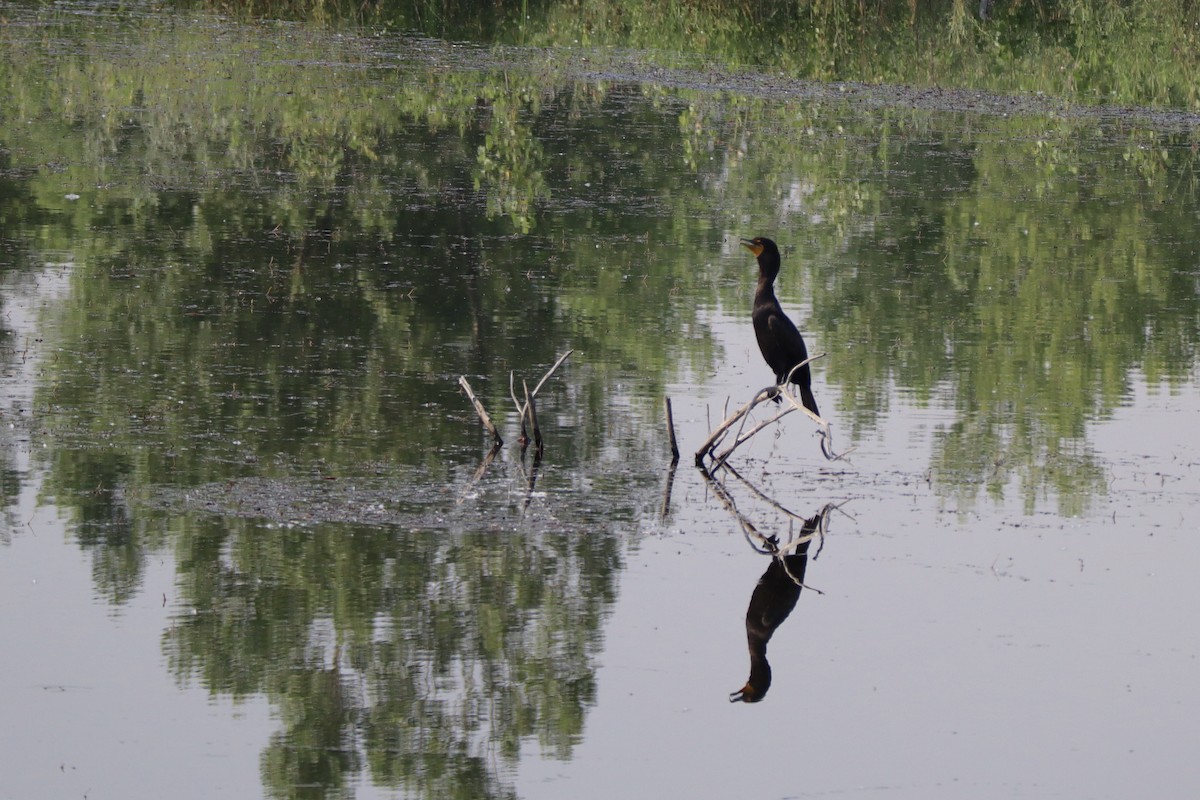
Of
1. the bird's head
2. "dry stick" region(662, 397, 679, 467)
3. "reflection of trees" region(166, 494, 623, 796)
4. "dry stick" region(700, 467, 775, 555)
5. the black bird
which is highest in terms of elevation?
the bird's head

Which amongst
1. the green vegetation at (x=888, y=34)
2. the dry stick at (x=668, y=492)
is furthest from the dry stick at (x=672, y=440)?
the green vegetation at (x=888, y=34)

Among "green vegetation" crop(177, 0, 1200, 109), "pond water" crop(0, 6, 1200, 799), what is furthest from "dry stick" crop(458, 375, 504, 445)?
"green vegetation" crop(177, 0, 1200, 109)

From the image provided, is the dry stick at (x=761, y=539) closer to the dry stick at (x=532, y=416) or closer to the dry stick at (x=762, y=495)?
the dry stick at (x=762, y=495)

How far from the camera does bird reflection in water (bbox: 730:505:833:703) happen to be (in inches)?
267

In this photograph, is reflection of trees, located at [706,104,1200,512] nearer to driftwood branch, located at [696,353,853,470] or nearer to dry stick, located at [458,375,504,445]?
driftwood branch, located at [696,353,853,470]

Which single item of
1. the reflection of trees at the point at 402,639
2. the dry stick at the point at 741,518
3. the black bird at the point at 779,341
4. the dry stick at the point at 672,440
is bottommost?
the reflection of trees at the point at 402,639

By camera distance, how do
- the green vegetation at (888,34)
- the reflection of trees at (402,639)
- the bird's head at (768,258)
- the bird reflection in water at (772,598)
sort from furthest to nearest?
1. the green vegetation at (888,34)
2. the bird's head at (768,258)
3. the bird reflection in water at (772,598)
4. the reflection of trees at (402,639)

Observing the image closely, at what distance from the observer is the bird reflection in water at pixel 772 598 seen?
6770mm

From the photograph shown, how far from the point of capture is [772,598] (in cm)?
760

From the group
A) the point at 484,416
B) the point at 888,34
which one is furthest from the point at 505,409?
the point at 888,34

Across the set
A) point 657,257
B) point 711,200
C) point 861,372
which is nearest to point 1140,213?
point 711,200

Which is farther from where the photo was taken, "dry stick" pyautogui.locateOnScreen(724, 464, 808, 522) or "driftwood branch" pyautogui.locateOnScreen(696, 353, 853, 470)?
"driftwood branch" pyautogui.locateOnScreen(696, 353, 853, 470)

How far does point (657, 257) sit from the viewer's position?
1403 cm

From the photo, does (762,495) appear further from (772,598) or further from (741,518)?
(772,598)
